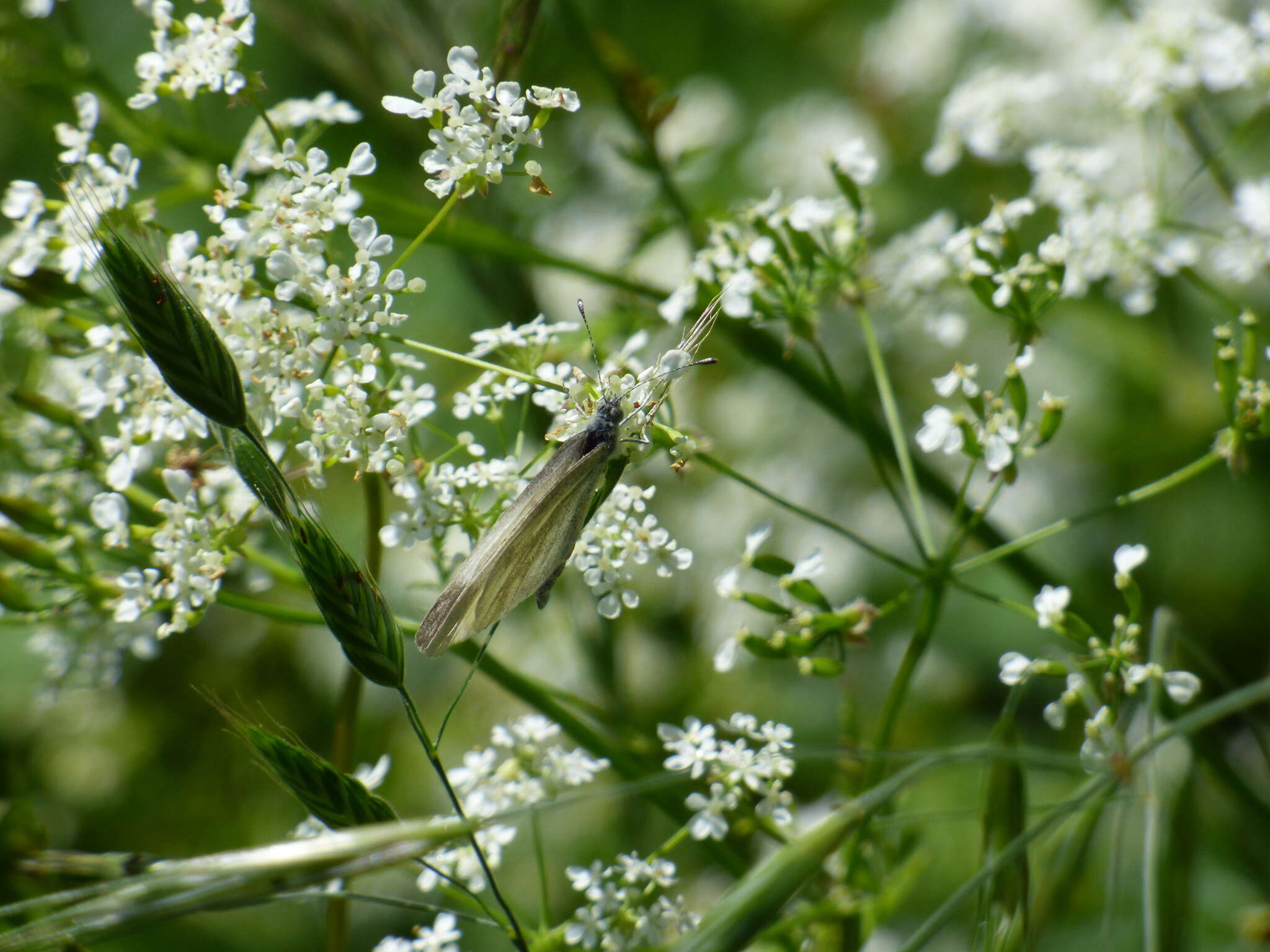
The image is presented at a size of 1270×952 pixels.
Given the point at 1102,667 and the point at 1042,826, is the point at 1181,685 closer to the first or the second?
the point at 1102,667

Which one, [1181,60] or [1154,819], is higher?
[1181,60]

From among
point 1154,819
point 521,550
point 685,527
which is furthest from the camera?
point 685,527

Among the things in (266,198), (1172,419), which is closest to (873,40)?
(1172,419)

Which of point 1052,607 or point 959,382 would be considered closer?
point 1052,607

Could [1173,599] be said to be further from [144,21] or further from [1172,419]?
Result: [144,21]

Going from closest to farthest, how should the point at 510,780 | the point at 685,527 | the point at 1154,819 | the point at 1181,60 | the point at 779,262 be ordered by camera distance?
the point at 1154,819 → the point at 510,780 → the point at 779,262 → the point at 1181,60 → the point at 685,527

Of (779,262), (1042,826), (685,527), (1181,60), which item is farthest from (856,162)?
(685,527)

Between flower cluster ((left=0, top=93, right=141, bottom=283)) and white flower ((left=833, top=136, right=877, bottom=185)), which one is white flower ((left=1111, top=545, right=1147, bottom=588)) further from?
flower cluster ((left=0, top=93, right=141, bottom=283))
